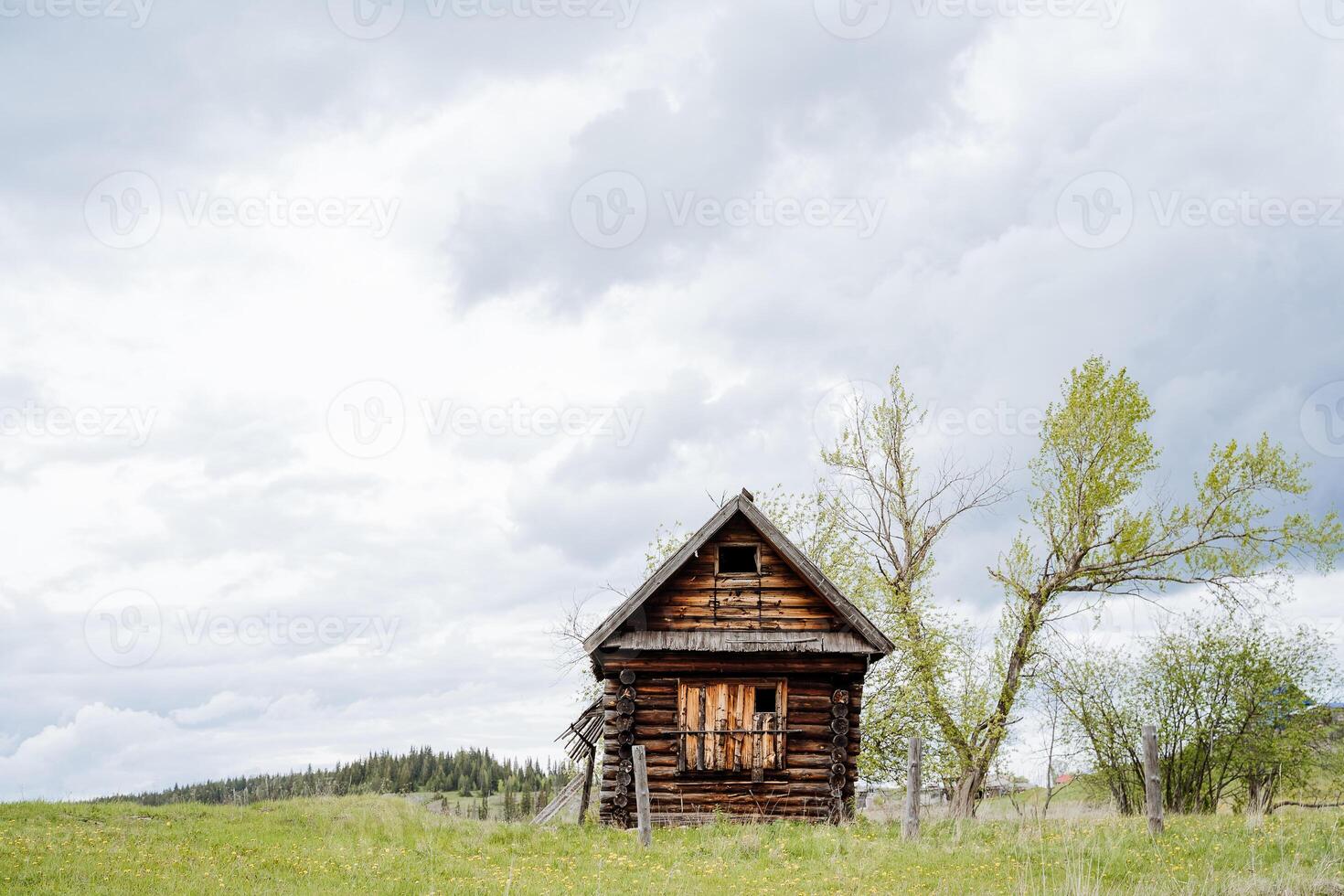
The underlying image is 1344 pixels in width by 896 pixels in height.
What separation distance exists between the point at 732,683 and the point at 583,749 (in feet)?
17.4

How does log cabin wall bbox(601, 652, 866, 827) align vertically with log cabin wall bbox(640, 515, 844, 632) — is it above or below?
below

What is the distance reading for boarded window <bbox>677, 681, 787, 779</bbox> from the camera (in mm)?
19672

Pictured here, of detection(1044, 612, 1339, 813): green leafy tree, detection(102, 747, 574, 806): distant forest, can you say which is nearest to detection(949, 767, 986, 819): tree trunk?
detection(1044, 612, 1339, 813): green leafy tree

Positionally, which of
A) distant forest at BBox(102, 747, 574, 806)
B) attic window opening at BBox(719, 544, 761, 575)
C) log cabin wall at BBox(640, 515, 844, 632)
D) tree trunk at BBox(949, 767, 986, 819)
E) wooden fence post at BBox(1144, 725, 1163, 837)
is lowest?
distant forest at BBox(102, 747, 574, 806)

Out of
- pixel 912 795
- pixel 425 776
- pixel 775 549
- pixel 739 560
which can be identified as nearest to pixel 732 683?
pixel 739 560

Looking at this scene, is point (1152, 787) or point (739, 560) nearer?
point (1152, 787)

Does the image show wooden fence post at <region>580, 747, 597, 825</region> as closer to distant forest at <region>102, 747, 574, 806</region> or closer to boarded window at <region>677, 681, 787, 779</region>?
boarded window at <region>677, 681, 787, 779</region>

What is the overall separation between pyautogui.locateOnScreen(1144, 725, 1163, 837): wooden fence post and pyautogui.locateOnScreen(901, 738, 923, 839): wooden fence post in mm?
3415

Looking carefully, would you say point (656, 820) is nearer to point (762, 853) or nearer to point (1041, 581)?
point (762, 853)

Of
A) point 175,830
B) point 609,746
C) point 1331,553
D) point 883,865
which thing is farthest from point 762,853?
point 1331,553

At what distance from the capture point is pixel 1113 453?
2612 cm

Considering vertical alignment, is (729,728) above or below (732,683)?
below

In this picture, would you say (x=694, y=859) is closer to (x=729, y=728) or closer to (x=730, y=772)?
(x=730, y=772)

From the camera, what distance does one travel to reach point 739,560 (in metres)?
21.4
